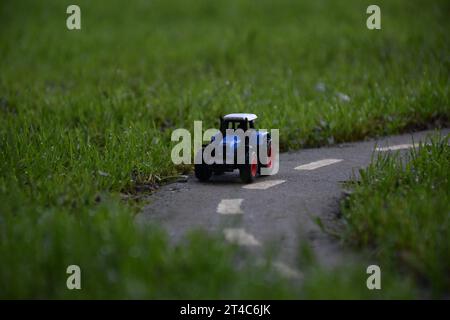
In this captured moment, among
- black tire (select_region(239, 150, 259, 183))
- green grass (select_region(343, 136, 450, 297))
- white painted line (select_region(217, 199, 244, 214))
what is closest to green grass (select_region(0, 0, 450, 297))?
white painted line (select_region(217, 199, 244, 214))

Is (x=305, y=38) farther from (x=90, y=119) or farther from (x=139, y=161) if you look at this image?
(x=139, y=161)

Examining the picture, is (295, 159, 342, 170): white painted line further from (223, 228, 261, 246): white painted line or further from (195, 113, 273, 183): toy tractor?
(223, 228, 261, 246): white painted line

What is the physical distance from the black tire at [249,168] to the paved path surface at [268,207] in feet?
0.23

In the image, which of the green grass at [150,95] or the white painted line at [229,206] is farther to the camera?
the white painted line at [229,206]

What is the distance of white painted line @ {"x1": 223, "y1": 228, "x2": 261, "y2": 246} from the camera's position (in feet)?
13.8

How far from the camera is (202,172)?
5559mm

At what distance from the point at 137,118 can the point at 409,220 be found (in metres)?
3.88

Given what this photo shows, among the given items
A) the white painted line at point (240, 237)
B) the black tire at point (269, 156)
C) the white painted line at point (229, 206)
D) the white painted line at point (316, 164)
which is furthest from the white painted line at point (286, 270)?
the white painted line at point (316, 164)

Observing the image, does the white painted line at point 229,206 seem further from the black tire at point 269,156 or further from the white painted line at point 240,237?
the black tire at point 269,156

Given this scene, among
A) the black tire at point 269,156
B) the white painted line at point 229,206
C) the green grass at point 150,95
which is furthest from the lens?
the black tire at point 269,156

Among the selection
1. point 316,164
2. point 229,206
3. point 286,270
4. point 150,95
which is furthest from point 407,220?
point 150,95

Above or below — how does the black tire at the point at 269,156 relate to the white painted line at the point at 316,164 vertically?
above

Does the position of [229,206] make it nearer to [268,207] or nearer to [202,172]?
[268,207]

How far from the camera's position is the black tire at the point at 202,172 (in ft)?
18.1
